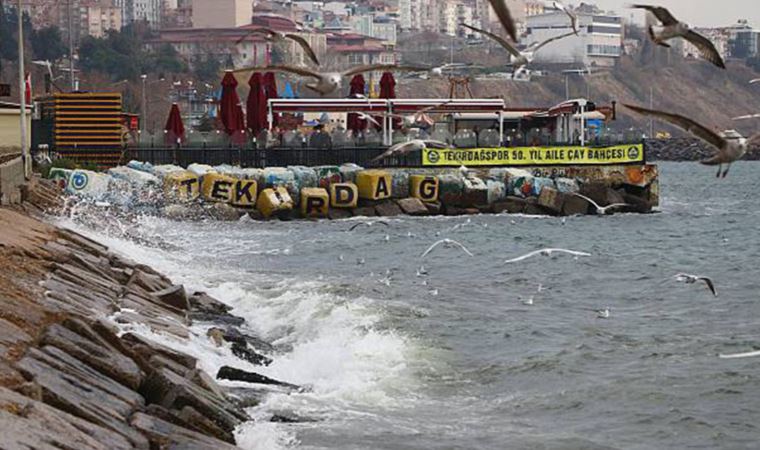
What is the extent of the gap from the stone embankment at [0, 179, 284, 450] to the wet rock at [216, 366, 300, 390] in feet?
0.05

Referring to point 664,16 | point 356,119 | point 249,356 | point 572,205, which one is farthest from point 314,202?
point 664,16

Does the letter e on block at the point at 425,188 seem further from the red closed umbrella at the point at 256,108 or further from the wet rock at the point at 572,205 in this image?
the red closed umbrella at the point at 256,108

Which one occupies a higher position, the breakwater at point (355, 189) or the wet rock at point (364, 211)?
the breakwater at point (355, 189)

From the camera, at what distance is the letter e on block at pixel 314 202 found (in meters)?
46.7

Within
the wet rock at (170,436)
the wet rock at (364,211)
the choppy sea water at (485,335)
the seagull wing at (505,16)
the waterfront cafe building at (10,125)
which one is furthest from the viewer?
the wet rock at (364,211)

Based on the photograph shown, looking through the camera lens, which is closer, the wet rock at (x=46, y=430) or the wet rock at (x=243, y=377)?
the wet rock at (x=46, y=430)

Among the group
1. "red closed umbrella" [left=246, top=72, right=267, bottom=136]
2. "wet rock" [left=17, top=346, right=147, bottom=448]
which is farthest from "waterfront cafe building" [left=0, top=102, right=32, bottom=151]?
"wet rock" [left=17, top=346, right=147, bottom=448]

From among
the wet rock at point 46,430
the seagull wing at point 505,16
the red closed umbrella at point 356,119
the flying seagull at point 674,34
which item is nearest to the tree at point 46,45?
the red closed umbrella at point 356,119

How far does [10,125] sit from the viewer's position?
4262cm

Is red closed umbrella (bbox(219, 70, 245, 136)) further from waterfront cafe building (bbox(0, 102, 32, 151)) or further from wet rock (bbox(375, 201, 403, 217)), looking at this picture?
waterfront cafe building (bbox(0, 102, 32, 151))

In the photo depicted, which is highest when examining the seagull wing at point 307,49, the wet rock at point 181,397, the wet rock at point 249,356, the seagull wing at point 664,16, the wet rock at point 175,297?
the seagull wing at point 664,16

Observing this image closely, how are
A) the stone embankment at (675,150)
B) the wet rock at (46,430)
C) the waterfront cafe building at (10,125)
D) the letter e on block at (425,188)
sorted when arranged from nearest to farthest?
the wet rock at (46,430), the waterfront cafe building at (10,125), the letter e on block at (425,188), the stone embankment at (675,150)

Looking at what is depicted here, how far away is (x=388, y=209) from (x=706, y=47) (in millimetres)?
34518

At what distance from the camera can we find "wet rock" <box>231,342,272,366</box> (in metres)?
18.5
